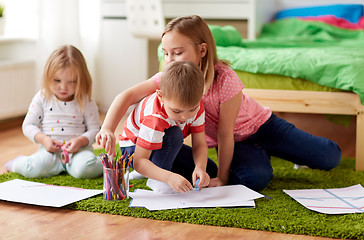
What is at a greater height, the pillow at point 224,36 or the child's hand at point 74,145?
the pillow at point 224,36

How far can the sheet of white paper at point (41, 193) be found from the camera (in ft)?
5.07

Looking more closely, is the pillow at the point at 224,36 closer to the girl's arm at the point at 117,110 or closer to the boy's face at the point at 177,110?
the girl's arm at the point at 117,110

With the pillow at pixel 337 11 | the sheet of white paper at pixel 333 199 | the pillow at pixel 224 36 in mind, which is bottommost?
the sheet of white paper at pixel 333 199

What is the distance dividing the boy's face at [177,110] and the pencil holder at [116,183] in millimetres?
214

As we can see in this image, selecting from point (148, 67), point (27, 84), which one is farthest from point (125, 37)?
point (27, 84)

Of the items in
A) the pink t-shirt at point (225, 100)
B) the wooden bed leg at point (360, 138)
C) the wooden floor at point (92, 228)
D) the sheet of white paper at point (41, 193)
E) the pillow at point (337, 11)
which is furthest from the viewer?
the pillow at point (337, 11)

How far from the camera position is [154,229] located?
137 centimetres

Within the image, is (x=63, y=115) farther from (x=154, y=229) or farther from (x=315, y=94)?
(x=315, y=94)

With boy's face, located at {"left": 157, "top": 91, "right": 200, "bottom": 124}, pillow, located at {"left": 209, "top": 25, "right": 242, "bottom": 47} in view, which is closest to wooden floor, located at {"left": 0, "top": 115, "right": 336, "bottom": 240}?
boy's face, located at {"left": 157, "top": 91, "right": 200, "bottom": 124}

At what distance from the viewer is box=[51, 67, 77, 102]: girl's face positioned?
193 centimetres

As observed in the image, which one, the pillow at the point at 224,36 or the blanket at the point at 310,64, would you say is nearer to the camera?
the blanket at the point at 310,64

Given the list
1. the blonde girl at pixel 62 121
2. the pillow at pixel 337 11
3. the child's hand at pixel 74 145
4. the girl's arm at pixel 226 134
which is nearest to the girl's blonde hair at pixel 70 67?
the blonde girl at pixel 62 121

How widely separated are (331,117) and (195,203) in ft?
3.08

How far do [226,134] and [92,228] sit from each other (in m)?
0.54
